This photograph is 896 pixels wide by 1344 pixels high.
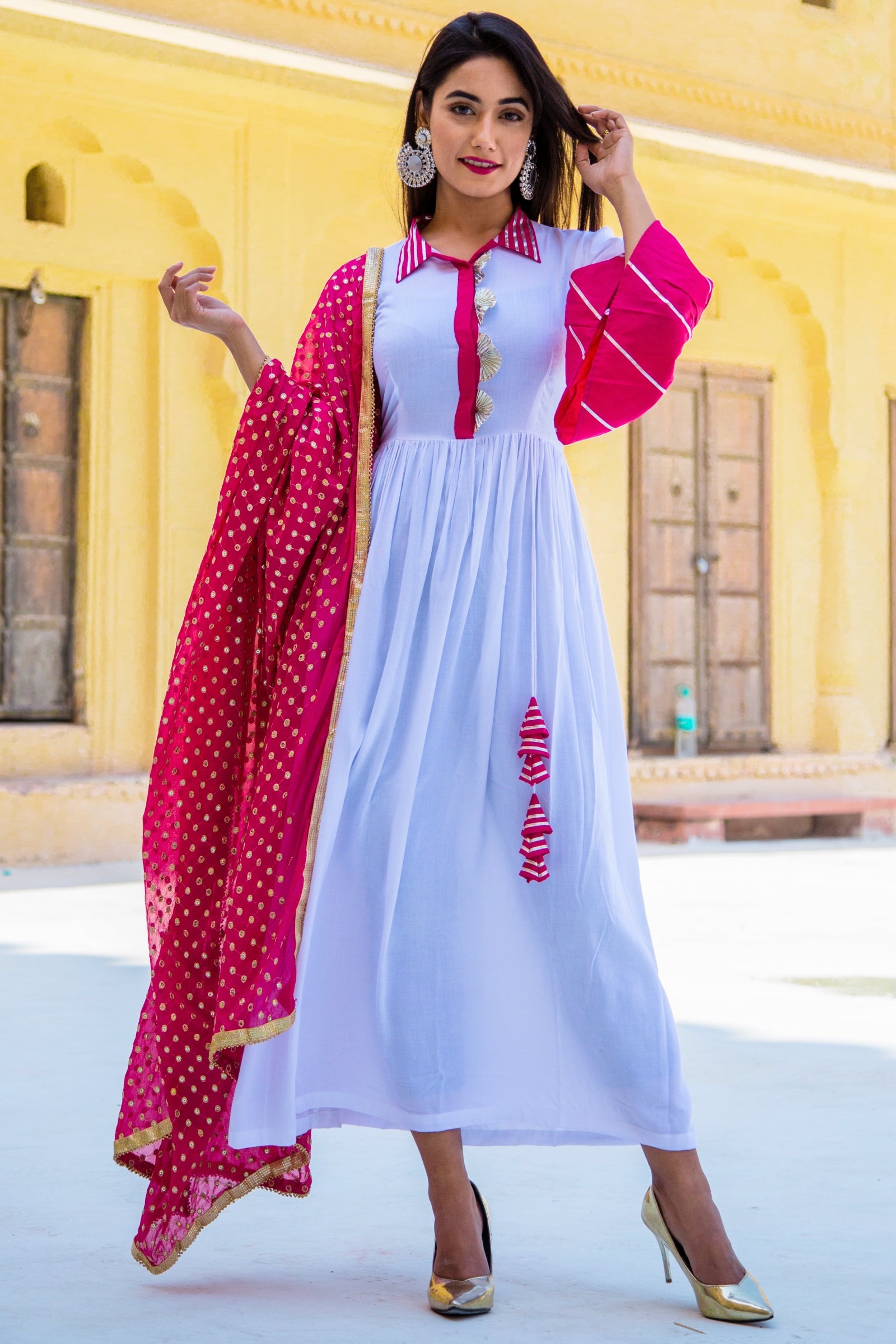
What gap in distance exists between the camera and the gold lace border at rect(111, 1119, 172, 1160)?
2.16 meters

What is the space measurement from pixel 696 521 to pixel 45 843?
13.5 feet

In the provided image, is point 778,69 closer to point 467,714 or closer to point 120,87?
point 120,87

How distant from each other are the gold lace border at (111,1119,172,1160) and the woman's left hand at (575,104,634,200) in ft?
4.29

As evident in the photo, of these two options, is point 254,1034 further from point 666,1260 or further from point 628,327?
point 628,327

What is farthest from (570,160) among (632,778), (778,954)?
(632,778)

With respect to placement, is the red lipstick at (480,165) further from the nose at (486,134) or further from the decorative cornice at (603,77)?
the decorative cornice at (603,77)

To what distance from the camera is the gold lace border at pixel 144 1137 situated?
216 centimetres

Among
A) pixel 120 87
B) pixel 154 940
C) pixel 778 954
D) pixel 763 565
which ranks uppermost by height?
pixel 120 87

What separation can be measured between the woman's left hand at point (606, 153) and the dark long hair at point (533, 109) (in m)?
0.01

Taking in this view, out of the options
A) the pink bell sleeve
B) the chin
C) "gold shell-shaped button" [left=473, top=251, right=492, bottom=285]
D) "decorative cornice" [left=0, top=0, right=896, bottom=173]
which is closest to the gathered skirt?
the pink bell sleeve

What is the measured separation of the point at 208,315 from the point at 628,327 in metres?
0.56

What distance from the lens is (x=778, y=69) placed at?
9273mm

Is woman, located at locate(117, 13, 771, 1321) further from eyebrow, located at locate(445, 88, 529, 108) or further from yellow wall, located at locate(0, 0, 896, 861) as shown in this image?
yellow wall, located at locate(0, 0, 896, 861)

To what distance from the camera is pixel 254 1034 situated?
1993mm
